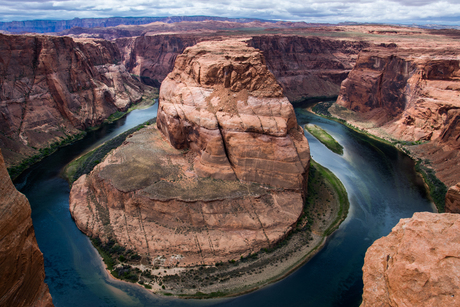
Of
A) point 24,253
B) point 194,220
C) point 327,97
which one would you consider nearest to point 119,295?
point 194,220

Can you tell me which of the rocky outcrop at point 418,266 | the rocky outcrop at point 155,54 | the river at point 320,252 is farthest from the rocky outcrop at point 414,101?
the rocky outcrop at point 155,54

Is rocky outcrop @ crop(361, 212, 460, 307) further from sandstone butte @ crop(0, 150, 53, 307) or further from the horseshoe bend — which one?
the horseshoe bend

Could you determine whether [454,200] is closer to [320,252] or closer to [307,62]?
[320,252]

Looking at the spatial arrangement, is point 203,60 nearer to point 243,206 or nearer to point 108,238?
point 243,206

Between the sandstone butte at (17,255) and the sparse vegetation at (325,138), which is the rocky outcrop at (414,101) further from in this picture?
the sandstone butte at (17,255)

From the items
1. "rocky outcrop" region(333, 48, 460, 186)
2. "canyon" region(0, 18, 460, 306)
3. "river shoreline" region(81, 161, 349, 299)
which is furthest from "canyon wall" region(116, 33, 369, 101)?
"river shoreline" region(81, 161, 349, 299)

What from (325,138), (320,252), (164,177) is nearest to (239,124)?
(164,177)
